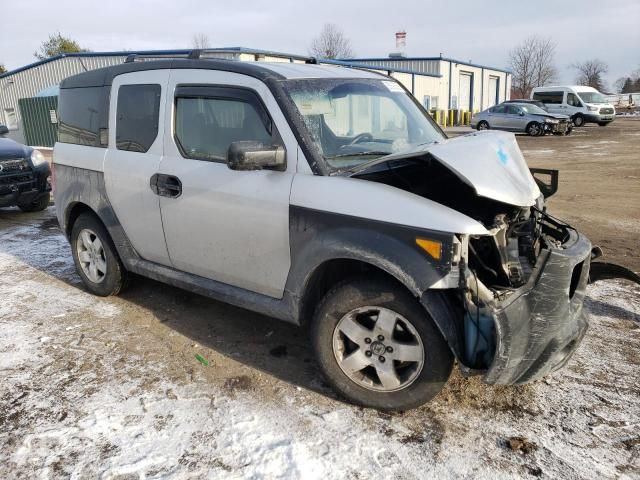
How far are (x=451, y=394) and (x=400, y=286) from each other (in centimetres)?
85

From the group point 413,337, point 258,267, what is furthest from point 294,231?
point 413,337

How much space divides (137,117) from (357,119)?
172 cm

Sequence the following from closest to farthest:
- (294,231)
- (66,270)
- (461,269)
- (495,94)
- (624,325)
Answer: (461,269) → (294,231) → (624,325) → (66,270) → (495,94)

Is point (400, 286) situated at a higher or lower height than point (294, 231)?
lower

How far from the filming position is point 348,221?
2.97 metres

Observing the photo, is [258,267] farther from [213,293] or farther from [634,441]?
[634,441]

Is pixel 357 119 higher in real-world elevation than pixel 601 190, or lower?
higher

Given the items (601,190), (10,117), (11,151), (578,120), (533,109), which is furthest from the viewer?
(578,120)

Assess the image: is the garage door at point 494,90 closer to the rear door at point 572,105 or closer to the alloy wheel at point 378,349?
the rear door at point 572,105

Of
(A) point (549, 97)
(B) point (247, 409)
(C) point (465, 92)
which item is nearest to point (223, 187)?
(B) point (247, 409)

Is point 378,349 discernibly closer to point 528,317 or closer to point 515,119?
point 528,317

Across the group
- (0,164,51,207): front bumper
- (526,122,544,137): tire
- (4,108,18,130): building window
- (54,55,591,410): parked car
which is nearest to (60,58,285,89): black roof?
(54,55,591,410): parked car

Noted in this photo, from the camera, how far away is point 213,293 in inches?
150

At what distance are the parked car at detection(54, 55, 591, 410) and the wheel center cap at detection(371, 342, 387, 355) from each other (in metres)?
0.01
